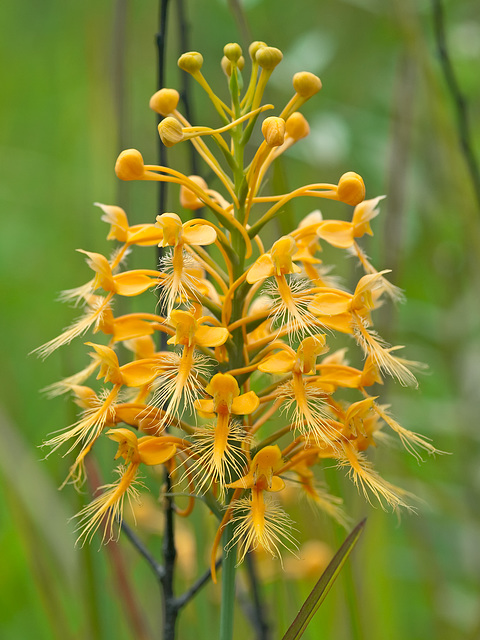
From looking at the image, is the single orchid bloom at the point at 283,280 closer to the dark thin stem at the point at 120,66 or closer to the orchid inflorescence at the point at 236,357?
the orchid inflorescence at the point at 236,357

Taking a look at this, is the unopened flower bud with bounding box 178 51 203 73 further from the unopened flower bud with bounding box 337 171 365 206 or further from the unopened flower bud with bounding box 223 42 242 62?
the unopened flower bud with bounding box 337 171 365 206

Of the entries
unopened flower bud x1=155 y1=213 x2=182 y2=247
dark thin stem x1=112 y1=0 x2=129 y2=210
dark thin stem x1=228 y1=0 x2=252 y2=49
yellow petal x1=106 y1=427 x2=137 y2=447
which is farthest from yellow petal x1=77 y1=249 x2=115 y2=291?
dark thin stem x1=228 y1=0 x2=252 y2=49

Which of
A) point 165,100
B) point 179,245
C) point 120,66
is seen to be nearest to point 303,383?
point 179,245

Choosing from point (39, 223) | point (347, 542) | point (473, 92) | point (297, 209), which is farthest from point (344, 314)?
point (39, 223)

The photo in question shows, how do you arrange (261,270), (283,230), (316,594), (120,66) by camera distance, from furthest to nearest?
(120,66) → (283,230) → (261,270) → (316,594)

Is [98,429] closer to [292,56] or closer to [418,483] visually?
[418,483]

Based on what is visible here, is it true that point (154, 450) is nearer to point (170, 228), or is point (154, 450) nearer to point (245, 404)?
point (245, 404)
